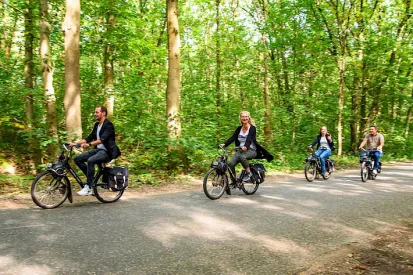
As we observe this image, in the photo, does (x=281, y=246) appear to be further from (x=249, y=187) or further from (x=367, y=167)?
(x=367, y=167)

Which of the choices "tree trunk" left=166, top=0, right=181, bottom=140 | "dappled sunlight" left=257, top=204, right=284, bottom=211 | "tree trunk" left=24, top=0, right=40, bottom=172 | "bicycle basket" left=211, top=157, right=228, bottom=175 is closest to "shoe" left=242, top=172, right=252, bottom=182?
"bicycle basket" left=211, top=157, right=228, bottom=175

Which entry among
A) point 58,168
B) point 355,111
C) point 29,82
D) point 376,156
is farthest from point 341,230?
point 355,111

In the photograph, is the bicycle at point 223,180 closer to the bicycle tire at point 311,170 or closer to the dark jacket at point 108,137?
the dark jacket at point 108,137

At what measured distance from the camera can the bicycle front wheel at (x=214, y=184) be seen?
7.78 meters

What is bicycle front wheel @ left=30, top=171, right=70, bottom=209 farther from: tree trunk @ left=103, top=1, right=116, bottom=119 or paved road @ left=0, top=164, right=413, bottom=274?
tree trunk @ left=103, top=1, right=116, bottom=119

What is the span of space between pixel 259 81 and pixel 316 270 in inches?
779

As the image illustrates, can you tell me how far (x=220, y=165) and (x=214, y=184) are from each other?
521mm

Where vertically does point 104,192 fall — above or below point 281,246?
above

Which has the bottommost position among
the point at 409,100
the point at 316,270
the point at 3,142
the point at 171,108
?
the point at 316,270

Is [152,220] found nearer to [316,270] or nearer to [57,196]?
[57,196]

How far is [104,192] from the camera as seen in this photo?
724 cm

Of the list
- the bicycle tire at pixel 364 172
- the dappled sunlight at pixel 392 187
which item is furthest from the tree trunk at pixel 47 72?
the bicycle tire at pixel 364 172

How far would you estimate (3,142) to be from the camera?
46.4ft

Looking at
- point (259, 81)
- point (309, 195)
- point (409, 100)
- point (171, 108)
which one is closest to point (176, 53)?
point (171, 108)
